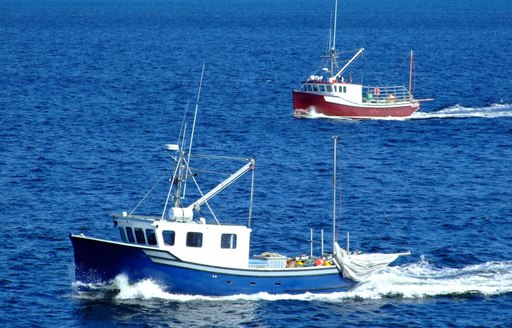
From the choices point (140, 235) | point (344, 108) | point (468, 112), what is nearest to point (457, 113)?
point (468, 112)

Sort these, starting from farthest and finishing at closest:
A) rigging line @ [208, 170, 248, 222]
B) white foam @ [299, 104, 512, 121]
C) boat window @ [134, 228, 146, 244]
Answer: white foam @ [299, 104, 512, 121], rigging line @ [208, 170, 248, 222], boat window @ [134, 228, 146, 244]

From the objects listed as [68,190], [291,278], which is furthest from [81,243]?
[68,190]

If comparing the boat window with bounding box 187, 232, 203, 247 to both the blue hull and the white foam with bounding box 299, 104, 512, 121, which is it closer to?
the blue hull

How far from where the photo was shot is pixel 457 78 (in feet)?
599

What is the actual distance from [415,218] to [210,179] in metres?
20.4

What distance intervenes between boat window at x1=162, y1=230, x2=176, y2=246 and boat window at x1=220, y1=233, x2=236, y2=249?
274cm

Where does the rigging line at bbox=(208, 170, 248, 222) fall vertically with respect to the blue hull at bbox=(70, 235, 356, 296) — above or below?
above

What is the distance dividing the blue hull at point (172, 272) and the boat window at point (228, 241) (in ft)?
4.93

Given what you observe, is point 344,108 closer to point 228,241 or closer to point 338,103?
point 338,103

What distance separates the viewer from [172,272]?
63500 millimetres

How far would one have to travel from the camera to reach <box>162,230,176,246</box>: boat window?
208 ft

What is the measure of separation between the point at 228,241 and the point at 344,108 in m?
70.1

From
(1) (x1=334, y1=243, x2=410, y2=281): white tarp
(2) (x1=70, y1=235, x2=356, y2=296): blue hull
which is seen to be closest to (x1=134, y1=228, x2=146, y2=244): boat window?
(2) (x1=70, y1=235, x2=356, y2=296): blue hull

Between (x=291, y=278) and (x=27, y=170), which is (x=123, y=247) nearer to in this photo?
(x=291, y=278)
